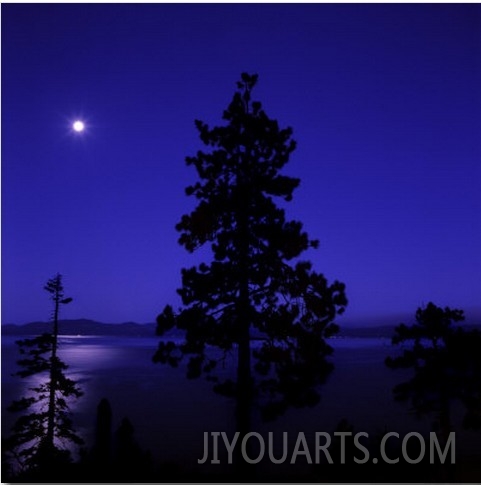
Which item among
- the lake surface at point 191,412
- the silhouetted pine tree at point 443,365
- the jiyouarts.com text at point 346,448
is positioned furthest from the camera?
the lake surface at point 191,412

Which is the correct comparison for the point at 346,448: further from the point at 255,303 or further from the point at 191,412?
Result: the point at 191,412

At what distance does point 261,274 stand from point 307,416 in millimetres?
71633

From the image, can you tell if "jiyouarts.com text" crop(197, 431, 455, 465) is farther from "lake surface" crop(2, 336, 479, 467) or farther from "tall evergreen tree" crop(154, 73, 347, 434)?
"lake surface" crop(2, 336, 479, 467)

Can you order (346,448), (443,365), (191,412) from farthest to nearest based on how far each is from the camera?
(191,412)
(346,448)
(443,365)

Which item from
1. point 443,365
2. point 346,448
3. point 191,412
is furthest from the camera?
point 191,412

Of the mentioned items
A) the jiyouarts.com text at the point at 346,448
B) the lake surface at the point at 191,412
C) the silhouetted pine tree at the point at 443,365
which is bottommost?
Answer: the lake surface at the point at 191,412

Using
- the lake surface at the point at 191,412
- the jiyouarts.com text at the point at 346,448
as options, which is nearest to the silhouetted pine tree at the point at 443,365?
the jiyouarts.com text at the point at 346,448

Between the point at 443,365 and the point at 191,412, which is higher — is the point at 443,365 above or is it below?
above

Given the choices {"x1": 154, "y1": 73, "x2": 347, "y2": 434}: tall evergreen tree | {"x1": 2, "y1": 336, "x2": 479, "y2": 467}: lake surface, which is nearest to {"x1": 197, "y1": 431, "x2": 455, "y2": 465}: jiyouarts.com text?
{"x1": 154, "y1": 73, "x2": 347, "y2": 434}: tall evergreen tree

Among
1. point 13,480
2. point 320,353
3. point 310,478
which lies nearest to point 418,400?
point 310,478

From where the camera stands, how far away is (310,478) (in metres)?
17.8

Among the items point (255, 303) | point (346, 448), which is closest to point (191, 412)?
point (346, 448)

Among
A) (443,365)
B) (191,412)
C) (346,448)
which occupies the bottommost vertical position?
(191,412)

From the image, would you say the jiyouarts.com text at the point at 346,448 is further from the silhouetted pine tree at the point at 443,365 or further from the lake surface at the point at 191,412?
the lake surface at the point at 191,412
